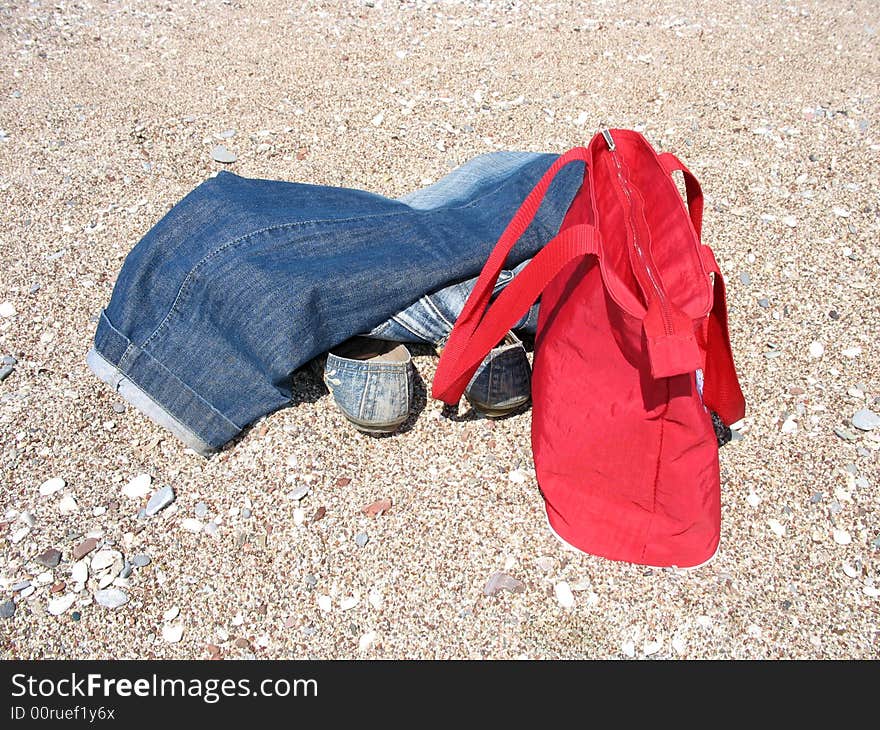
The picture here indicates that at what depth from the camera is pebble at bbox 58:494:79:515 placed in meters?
2.18

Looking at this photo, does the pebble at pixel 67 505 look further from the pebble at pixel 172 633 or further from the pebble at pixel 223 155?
the pebble at pixel 223 155

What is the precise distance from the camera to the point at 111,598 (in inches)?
78.1

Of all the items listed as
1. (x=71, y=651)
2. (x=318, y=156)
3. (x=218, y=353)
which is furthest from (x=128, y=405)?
(x=318, y=156)

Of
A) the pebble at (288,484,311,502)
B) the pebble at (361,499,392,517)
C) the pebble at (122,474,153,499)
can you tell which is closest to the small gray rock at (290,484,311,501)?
the pebble at (288,484,311,502)

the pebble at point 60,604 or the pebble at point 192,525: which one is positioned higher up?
the pebble at point 60,604

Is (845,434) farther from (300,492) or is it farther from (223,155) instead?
(223,155)

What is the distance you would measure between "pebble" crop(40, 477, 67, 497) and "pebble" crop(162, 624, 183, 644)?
23.4 inches

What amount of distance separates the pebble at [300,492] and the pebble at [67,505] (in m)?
0.61

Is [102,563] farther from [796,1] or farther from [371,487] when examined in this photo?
[796,1]

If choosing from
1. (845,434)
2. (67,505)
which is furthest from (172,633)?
(845,434)

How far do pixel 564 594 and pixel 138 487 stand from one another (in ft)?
4.09

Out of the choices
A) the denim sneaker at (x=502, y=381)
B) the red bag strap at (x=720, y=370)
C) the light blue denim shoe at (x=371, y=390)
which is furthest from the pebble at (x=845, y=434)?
the light blue denim shoe at (x=371, y=390)

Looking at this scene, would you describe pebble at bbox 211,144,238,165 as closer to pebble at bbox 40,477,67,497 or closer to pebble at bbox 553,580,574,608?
pebble at bbox 40,477,67,497

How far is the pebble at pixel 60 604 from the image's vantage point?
6.42ft
